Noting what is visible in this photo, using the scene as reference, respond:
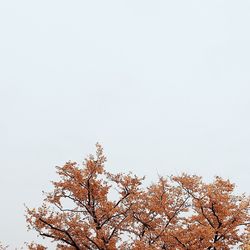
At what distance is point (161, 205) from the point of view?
19.9 metres

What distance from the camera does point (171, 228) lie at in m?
19.1

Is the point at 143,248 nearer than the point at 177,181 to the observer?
Yes

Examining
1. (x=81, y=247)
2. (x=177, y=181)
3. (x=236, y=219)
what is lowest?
(x=81, y=247)

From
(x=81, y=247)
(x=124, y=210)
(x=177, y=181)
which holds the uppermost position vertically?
(x=177, y=181)

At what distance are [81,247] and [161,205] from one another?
451 cm

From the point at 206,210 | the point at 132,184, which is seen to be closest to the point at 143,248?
the point at 132,184

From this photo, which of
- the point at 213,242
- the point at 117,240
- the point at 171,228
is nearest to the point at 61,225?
the point at 117,240

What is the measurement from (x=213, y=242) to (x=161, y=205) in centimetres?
304

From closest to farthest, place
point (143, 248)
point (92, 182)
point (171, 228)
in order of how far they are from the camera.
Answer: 1. point (143, 248)
2. point (92, 182)
3. point (171, 228)

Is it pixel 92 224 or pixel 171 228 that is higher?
pixel 171 228

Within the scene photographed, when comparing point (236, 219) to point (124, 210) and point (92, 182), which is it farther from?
point (92, 182)

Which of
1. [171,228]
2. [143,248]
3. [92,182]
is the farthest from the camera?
[171,228]

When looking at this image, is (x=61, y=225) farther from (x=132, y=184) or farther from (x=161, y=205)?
(x=161, y=205)

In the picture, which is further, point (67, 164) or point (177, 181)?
point (177, 181)
